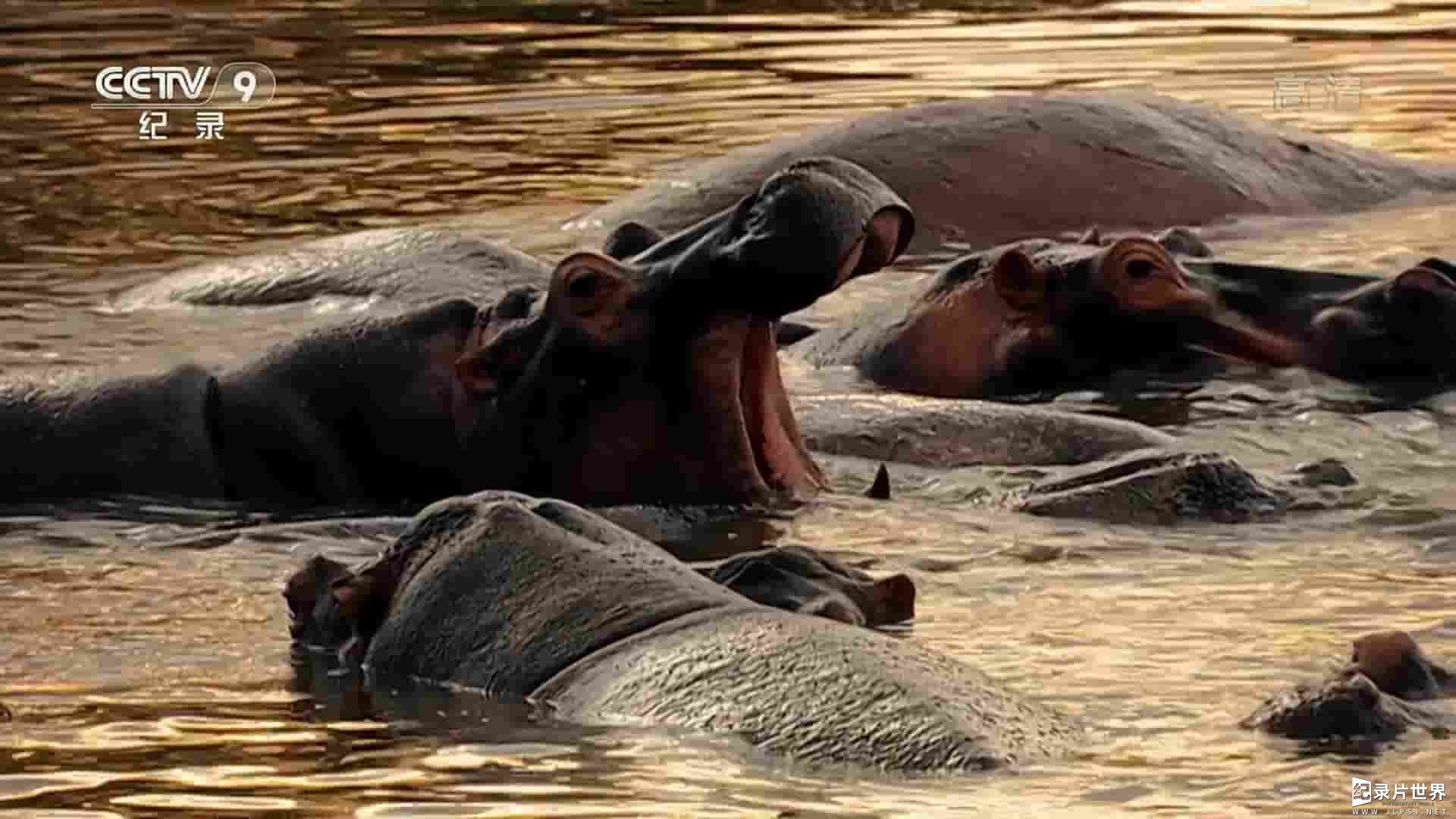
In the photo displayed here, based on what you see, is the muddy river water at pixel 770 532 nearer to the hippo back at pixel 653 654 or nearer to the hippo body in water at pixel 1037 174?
the hippo back at pixel 653 654

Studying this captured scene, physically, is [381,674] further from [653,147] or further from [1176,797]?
[653,147]

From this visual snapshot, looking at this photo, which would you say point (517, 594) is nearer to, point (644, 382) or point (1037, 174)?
point (644, 382)

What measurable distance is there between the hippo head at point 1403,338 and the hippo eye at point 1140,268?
1.24 feet

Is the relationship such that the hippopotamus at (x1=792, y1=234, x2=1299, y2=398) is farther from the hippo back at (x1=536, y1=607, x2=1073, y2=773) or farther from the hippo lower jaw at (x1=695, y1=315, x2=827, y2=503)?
the hippo back at (x1=536, y1=607, x2=1073, y2=773)

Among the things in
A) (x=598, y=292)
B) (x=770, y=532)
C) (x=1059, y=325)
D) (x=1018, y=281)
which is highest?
(x=598, y=292)

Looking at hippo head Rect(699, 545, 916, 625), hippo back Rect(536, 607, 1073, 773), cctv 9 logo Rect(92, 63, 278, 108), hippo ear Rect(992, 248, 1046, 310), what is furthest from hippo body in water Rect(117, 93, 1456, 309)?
hippo back Rect(536, 607, 1073, 773)

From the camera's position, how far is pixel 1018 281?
8656mm

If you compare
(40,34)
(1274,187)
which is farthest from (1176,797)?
(40,34)

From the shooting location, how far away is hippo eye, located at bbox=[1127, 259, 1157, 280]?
28.0ft

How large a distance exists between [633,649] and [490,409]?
2.20 metres

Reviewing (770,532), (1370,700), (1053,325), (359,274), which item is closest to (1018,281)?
(1053,325)

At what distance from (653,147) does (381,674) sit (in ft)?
27.0

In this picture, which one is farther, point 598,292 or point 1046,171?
point 1046,171

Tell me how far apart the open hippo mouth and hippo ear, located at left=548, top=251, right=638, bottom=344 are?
181cm
